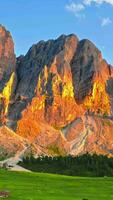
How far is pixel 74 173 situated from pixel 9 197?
160 meters

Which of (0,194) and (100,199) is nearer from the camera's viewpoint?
(0,194)

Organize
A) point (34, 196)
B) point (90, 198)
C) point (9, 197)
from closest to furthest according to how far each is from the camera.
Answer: point (9, 197)
point (34, 196)
point (90, 198)

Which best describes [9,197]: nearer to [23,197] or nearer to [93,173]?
[23,197]

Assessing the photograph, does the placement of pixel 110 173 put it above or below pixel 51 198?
above

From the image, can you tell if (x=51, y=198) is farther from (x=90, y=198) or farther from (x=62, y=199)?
(x=90, y=198)

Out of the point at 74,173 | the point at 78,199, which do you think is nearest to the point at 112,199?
the point at 78,199

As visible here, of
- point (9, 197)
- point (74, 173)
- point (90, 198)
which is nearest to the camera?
point (9, 197)

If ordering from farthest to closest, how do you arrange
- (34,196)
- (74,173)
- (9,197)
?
(74,173) < (34,196) < (9,197)

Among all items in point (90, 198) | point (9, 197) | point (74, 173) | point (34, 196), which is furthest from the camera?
Result: point (74, 173)

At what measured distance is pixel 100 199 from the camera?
4391 centimetres

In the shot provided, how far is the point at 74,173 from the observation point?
643ft

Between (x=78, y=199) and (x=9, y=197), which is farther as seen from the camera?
Answer: (x=78, y=199)

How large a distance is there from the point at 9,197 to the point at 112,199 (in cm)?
1113

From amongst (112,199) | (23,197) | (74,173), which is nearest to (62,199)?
(23,197)
